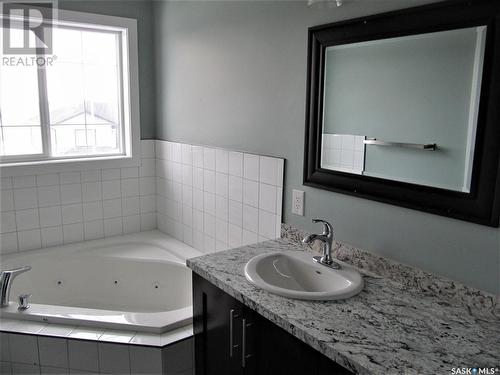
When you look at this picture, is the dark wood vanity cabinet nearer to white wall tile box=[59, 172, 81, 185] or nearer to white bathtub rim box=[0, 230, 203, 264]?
white bathtub rim box=[0, 230, 203, 264]

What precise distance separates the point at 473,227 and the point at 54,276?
2696 millimetres

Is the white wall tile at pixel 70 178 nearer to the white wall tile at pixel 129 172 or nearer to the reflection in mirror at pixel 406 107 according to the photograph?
the white wall tile at pixel 129 172

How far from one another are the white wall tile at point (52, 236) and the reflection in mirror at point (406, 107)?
2196 mm

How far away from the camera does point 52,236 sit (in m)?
3.12

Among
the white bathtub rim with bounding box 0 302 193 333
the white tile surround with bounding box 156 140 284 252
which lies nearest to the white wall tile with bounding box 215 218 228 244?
the white tile surround with bounding box 156 140 284 252

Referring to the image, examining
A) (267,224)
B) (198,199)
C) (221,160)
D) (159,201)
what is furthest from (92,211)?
(267,224)

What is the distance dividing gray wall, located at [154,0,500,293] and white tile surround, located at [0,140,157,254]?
498 millimetres

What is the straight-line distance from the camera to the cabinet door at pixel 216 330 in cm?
160

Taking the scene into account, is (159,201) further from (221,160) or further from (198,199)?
(221,160)

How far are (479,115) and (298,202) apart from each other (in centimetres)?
96

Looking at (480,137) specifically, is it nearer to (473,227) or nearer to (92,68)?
(473,227)

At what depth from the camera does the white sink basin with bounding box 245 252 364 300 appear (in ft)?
5.22

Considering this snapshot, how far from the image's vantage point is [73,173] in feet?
10.3

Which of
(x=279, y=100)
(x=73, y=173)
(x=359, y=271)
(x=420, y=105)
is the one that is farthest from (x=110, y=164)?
(x=420, y=105)
